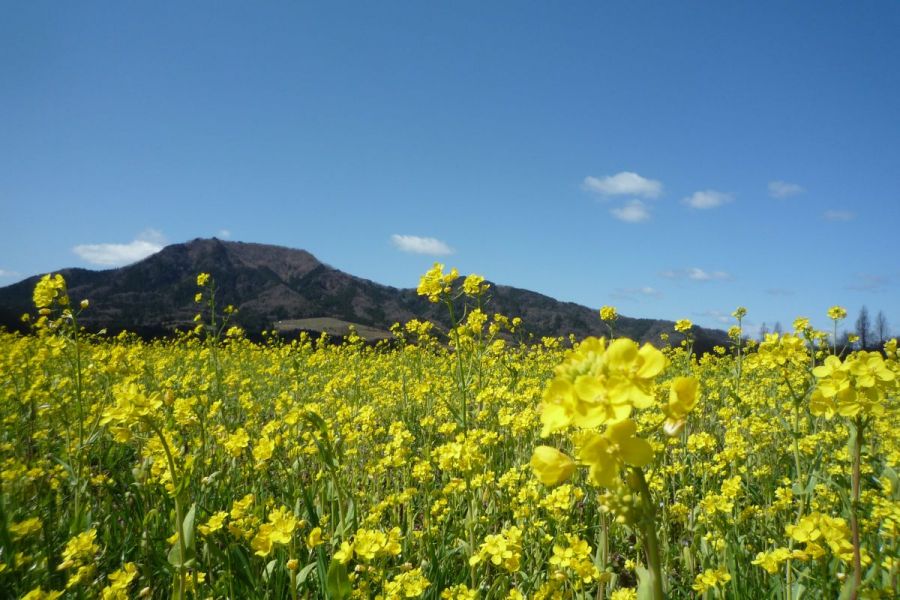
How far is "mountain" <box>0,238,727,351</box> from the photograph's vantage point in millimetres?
24016

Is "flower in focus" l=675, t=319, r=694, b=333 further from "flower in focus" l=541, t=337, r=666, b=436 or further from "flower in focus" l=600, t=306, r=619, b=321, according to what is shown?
"flower in focus" l=541, t=337, r=666, b=436

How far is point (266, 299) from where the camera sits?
133ft

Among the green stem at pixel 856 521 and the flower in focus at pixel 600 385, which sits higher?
the flower in focus at pixel 600 385

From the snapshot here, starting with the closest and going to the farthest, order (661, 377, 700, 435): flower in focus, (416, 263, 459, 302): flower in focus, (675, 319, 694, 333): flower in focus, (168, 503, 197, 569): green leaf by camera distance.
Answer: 1. (661, 377, 700, 435): flower in focus
2. (168, 503, 197, 569): green leaf
3. (416, 263, 459, 302): flower in focus
4. (675, 319, 694, 333): flower in focus

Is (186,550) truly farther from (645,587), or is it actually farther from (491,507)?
(491,507)

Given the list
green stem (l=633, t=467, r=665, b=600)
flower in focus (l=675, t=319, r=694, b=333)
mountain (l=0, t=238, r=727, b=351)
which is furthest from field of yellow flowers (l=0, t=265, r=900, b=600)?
mountain (l=0, t=238, r=727, b=351)

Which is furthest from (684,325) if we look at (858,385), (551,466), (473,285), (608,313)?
(551,466)

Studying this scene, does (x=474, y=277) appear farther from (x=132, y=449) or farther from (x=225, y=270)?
(x=225, y=270)

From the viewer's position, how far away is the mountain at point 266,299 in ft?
78.8

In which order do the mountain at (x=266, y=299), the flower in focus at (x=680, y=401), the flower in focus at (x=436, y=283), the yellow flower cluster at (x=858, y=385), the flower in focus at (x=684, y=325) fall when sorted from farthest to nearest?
the mountain at (x=266, y=299) < the flower in focus at (x=684, y=325) < the flower in focus at (x=436, y=283) < the yellow flower cluster at (x=858, y=385) < the flower in focus at (x=680, y=401)

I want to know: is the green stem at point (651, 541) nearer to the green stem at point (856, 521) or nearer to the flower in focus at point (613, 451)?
the flower in focus at point (613, 451)

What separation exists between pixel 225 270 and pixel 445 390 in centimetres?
4932

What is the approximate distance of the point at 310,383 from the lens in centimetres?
776

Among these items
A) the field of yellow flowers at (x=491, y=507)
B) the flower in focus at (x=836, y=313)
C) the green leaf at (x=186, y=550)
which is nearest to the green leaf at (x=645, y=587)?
the field of yellow flowers at (x=491, y=507)
